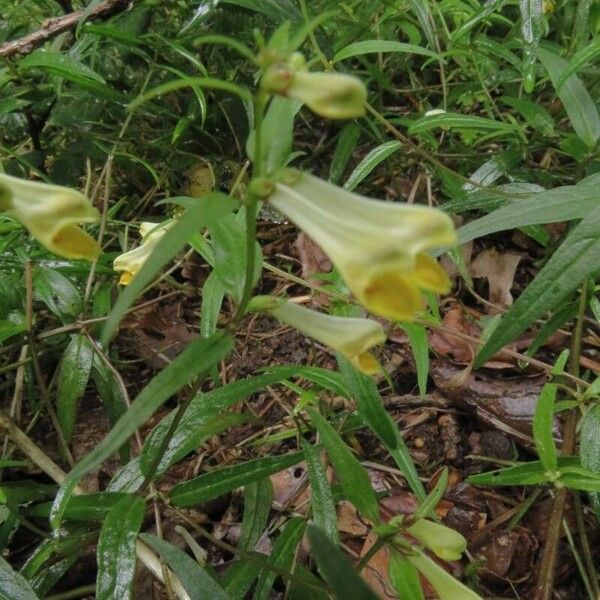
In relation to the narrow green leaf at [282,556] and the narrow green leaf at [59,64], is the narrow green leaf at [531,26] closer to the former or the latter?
the narrow green leaf at [59,64]

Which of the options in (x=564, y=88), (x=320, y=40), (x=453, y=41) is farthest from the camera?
(x=320, y=40)

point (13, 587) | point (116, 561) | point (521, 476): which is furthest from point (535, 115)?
point (13, 587)

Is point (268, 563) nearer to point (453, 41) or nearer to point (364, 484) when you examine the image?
point (364, 484)

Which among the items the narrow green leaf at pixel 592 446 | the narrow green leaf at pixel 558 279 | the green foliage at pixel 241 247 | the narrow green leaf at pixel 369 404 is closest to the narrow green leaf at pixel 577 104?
the green foliage at pixel 241 247

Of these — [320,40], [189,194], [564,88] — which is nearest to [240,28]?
[320,40]

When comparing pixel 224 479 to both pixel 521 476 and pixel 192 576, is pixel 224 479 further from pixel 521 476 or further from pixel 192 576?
pixel 521 476

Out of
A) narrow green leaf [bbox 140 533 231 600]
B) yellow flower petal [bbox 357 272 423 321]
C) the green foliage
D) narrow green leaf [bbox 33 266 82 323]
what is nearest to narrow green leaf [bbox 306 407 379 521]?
the green foliage

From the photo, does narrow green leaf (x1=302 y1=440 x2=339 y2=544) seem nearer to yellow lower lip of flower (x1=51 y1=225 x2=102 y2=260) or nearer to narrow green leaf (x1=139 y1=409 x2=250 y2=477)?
narrow green leaf (x1=139 y1=409 x2=250 y2=477)
